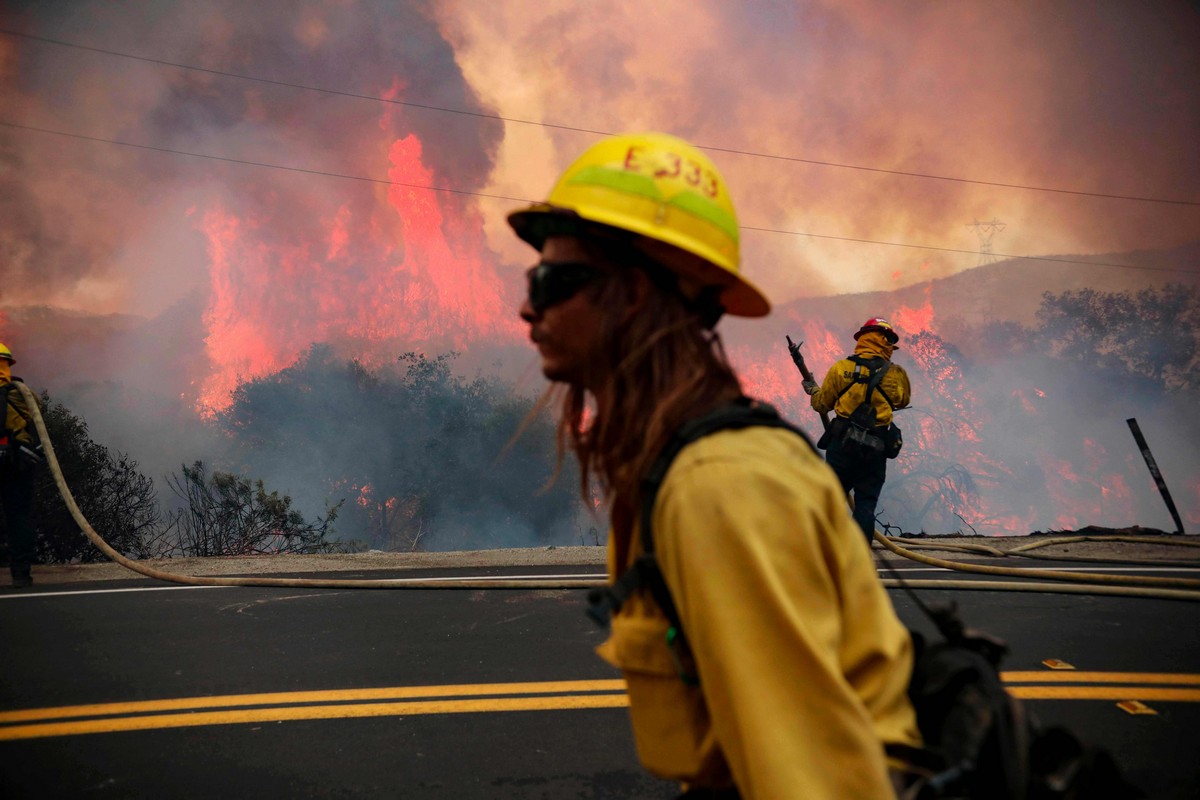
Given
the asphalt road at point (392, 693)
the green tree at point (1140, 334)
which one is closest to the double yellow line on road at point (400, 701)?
the asphalt road at point (392, 693)

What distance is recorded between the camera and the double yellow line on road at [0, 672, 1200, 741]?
3.60 m

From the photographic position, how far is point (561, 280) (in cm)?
117

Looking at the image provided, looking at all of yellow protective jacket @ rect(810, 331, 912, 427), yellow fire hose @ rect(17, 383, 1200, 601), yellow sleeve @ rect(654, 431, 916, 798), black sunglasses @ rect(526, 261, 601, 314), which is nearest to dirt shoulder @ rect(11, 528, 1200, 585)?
yellow fire hose @ rect(17, 383, 1200, 601)

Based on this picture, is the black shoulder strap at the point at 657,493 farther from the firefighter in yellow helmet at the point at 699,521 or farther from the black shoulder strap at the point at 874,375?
the black shoulder strap at the point at 874,375

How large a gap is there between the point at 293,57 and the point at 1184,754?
2143 inches

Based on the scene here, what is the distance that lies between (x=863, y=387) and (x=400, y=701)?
527 centimetres

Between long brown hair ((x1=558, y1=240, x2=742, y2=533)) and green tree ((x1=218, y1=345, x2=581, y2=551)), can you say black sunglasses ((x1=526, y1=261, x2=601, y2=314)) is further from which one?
green tree ((x1=218, y1=345, x2=581, y2=551))

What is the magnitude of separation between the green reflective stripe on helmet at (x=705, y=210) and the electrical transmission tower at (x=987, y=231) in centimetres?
6736

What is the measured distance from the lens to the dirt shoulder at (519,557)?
8.02 metres

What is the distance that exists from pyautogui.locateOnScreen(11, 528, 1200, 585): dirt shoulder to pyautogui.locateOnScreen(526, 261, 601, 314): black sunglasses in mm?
7433

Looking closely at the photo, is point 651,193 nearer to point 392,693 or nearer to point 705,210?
point 705,210

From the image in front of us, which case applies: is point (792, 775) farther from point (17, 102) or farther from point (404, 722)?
point (17, 102)

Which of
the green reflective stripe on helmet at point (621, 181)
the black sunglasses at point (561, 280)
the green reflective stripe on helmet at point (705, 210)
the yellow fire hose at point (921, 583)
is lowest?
the yellow fire hose at point (921, 583)

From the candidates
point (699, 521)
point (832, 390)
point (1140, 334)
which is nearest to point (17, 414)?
point (832, 390)
